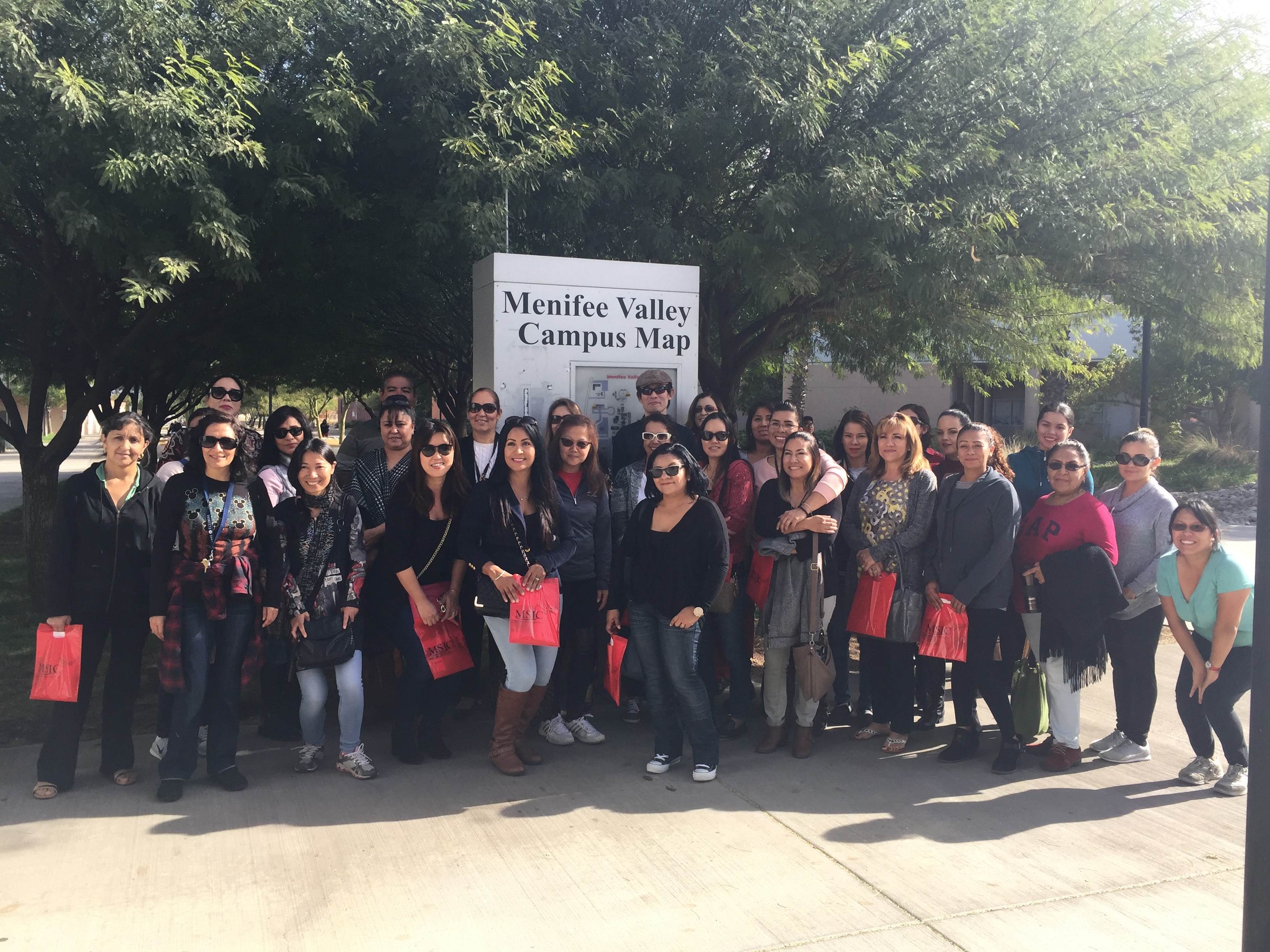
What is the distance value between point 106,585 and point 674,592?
2675 millimetres

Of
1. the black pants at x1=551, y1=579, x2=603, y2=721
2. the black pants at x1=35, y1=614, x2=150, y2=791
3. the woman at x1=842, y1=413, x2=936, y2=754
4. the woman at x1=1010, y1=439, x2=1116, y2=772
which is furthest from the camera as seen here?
the black pants at x1=551, y1=579, x2=603, y2=721

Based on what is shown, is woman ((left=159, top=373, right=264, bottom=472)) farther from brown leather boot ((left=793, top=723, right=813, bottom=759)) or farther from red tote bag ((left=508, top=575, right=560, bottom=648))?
brown leather boot ((left=793, top=723, right=813, bottom=759))

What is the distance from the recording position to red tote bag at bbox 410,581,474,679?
509 cm

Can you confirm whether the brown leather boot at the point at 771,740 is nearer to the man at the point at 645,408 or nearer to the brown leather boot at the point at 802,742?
the brown leather boot at the point at 802,742

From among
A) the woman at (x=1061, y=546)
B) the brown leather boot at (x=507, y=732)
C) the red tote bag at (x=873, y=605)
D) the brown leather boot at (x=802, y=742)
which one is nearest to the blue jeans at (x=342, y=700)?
the brown leather boot at (x=507, y=732)

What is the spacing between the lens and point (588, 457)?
527cm

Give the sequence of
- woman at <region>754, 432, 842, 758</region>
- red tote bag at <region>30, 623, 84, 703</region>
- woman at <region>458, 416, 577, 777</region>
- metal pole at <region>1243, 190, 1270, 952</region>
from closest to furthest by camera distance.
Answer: metal pole at <region>1243, 190, 1270, 952</region> < red tote bag at <region>30, 623, 84, 703</region> < woman at <region>458, 416, 577, 777</region> < woman at <region>754, 432, 842, 758</region>

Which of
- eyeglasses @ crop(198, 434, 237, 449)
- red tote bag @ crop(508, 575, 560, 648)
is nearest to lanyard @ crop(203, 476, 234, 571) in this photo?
eyeglasses @ crop(198, 434, 237, 449)

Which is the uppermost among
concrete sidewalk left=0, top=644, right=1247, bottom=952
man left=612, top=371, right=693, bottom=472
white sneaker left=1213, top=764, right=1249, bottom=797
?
man left=612, top=371, right=693, bottom=472

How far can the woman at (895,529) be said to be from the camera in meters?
5.24

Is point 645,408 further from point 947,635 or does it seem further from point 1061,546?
point 1061,546

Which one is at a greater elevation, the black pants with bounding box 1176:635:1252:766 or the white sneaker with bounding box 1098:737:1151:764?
the black pants with bounding box 1176:635:1252:766

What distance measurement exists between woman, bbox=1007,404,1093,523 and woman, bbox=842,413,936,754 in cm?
74

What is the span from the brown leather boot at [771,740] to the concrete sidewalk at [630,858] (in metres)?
0.05
